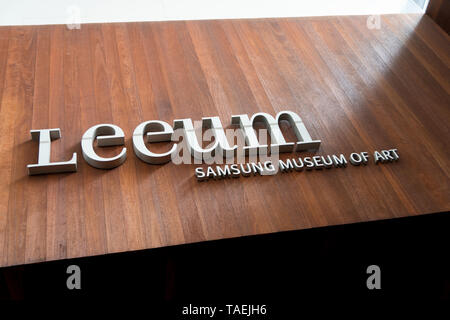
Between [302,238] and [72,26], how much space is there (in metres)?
1.97

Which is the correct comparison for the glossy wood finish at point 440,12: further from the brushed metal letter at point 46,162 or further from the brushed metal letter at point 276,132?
the brushed metal letter at point 46,162

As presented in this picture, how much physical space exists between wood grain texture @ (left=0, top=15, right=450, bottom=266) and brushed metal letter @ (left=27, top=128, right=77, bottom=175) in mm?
38

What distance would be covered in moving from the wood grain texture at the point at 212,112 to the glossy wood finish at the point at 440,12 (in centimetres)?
6

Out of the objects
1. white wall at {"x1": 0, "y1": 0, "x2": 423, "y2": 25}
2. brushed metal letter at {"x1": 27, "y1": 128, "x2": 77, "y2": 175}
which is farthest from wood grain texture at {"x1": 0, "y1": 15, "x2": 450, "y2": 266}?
white wall at {"x1": 0, "y1": 0, "x2": 423, "y2": 25}

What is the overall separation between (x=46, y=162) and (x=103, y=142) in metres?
0.29

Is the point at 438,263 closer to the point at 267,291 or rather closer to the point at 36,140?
the point at 267,291

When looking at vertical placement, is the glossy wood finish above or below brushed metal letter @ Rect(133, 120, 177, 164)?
above

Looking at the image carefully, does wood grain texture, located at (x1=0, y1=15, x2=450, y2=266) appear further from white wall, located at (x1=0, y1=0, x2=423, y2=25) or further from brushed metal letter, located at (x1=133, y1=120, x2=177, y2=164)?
white wall, located at (x1=0, y1=0, x2=423, y2=25)

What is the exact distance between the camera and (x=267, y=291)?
2732 millimetres

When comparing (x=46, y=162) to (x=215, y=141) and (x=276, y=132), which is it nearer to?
(x=215, y=141)

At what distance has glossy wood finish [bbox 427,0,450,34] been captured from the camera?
383 cm

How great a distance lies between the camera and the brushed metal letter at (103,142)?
2584 millimetres

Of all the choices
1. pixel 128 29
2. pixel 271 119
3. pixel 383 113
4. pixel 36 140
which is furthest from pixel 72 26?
pixel 383 113

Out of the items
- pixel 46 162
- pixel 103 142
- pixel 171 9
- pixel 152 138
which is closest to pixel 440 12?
pixel 171 9
